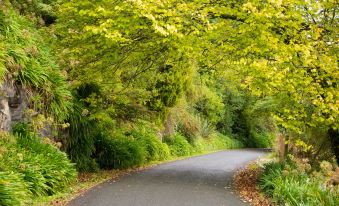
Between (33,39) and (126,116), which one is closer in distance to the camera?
(33,39)

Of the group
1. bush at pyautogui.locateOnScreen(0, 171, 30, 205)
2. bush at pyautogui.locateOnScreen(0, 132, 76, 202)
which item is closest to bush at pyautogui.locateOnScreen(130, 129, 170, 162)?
bush at pyautogui.locateOnScreen(0, 132, 76, 202)

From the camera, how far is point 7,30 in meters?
11.1

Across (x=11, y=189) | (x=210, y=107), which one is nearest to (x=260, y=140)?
(x=210, y=107)

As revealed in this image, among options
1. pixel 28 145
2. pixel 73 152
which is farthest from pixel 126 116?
pixel 28 145

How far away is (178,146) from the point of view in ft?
86.8

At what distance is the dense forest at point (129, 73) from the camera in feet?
33.2

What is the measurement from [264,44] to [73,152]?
291 inches

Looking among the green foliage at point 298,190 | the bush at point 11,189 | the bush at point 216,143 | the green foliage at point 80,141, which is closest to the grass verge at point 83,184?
the green foliage at point 80,141

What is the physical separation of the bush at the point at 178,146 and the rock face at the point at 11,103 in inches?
578

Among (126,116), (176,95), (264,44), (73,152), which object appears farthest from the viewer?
(176,95)

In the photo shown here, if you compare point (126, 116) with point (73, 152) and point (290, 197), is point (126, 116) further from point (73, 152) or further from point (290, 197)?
point (290, 197)

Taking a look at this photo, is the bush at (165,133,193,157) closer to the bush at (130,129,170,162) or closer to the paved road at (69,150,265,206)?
the bush at (130,129,170,162)

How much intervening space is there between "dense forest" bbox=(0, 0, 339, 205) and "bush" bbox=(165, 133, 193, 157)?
7.50 m

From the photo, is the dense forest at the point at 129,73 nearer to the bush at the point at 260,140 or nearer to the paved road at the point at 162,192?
the paved road at the point at 162,192
